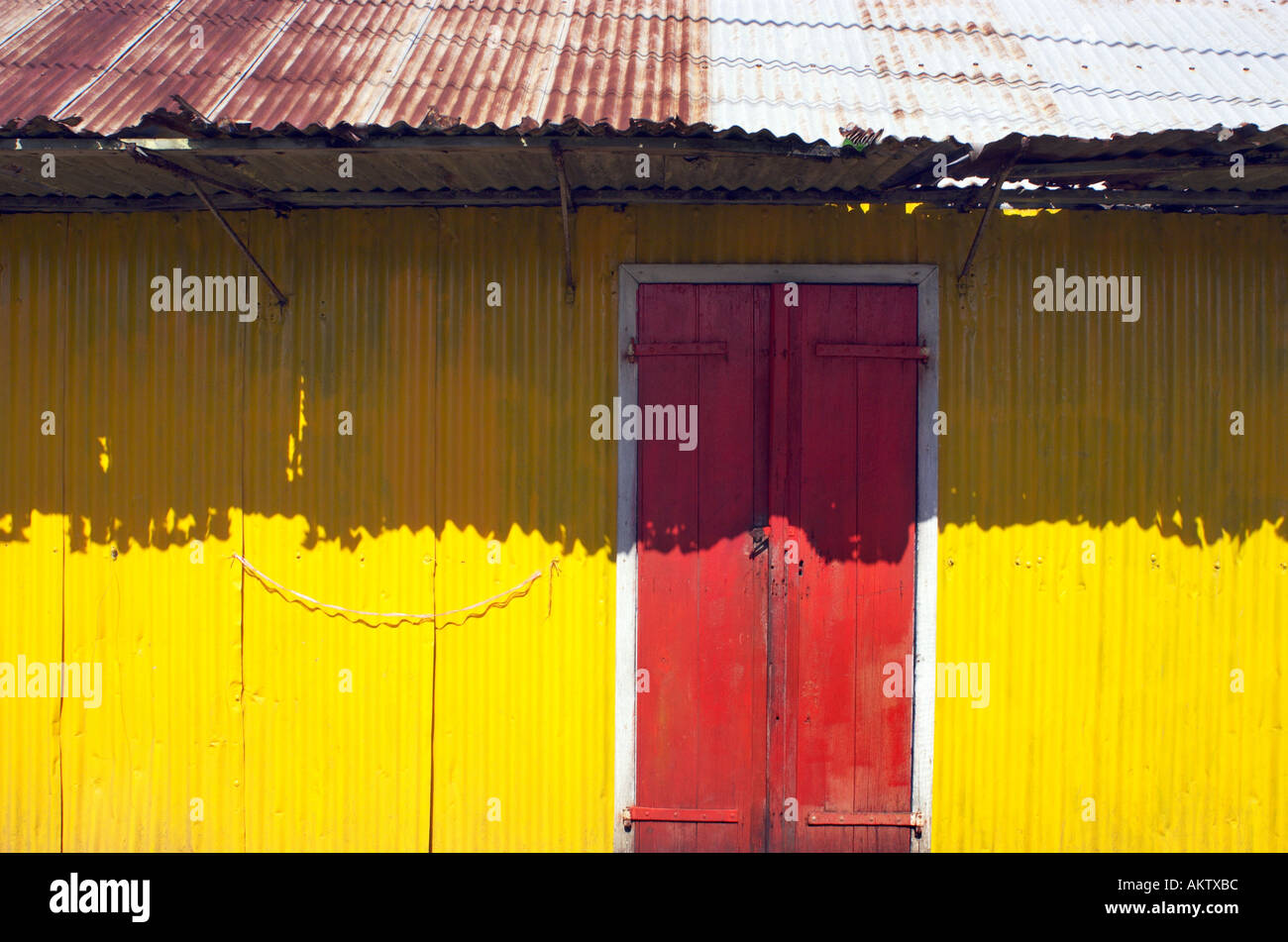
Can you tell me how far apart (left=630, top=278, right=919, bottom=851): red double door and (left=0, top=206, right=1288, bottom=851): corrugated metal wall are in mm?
333

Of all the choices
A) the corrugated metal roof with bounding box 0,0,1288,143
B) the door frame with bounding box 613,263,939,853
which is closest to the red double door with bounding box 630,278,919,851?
the door frame with bounding box 613,263,939,853

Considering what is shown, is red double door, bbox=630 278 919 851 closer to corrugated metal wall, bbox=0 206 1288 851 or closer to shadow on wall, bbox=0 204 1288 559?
shadow on wall, bbox=0 204 1288 559

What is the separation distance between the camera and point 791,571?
4215 mm

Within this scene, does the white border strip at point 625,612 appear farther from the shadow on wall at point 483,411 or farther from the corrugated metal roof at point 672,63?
the corrugated metal roof at point 672,63

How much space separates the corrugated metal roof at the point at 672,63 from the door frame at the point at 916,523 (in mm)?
956

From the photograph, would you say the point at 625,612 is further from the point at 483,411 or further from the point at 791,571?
the point at 483,411

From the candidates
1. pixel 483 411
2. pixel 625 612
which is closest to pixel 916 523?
pixel 625 612

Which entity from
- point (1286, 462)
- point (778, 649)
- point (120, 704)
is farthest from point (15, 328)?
point (1286, 462)

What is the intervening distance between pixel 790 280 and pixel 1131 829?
3.78 meters

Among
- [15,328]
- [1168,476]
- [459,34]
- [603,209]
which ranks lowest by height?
[1168,476]

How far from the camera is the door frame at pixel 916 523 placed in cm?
422

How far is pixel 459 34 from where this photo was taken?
13.3 feet

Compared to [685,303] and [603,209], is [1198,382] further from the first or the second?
[603,209]

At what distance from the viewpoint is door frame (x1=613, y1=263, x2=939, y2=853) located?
166 inches
